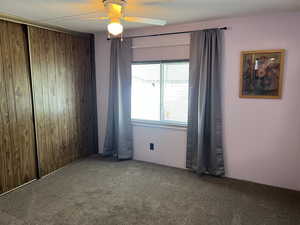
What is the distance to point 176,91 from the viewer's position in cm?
355

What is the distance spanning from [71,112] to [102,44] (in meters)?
1.36

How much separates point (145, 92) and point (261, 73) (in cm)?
184

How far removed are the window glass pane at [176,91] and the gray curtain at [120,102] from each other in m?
0.66

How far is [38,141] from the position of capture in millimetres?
3205

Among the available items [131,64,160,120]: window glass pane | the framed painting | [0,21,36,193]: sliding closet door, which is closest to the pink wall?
the framed painting

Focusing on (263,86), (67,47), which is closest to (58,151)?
(67,47)

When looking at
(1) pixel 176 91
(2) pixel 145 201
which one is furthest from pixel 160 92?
(2) pixel 145 201

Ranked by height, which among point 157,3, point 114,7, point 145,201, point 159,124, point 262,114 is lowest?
point 145,201

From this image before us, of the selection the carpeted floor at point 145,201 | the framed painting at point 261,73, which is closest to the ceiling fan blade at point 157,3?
the framed painting at point 261,73

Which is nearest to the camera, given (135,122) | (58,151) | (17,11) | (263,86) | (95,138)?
(17,11)

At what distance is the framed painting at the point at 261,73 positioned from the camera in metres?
2.78

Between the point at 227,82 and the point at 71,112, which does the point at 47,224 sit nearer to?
the point at 71,112

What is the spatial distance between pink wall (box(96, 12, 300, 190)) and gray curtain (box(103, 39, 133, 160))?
99 cm

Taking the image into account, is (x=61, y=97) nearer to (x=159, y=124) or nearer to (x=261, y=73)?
(x=159, y=124)
